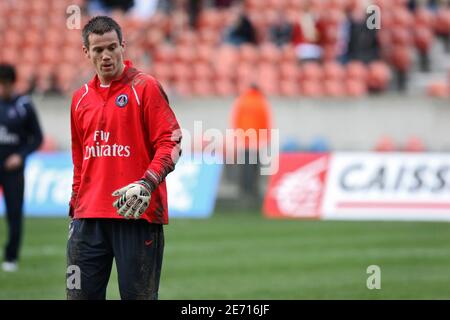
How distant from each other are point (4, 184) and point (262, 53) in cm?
1265

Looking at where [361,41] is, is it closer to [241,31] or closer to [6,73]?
[241,31]

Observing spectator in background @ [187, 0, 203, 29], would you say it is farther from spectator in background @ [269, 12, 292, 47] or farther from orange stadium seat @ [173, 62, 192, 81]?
spectator in background @ [269, 12, 292, 47]

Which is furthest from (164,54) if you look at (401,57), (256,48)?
(401,57)

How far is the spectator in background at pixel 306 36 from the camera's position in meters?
25.3

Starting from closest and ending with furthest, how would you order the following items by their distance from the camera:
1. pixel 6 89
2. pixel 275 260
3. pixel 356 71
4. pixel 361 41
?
1. pixel 6 89
2. pixel 275 260
3. pixel 356 71
4. pixel 361 41

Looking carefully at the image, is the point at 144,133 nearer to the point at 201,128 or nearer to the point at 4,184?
the point at 4,184

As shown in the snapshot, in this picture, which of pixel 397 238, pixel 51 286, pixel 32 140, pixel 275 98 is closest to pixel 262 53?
pixel 275 98

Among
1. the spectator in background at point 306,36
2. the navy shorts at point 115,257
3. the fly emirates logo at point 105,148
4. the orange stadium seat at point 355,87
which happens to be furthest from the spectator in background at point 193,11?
the navy shorts at point 115,257

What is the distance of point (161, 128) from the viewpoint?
710cm

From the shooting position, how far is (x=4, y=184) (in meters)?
14.2

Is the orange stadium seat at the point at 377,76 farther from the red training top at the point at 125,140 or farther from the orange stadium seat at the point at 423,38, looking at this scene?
the red training top at the point at 125,140

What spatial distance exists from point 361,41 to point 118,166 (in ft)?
62.1

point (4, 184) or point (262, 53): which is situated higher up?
point (262, 53)

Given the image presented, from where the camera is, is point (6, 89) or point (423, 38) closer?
point (6, 89)
